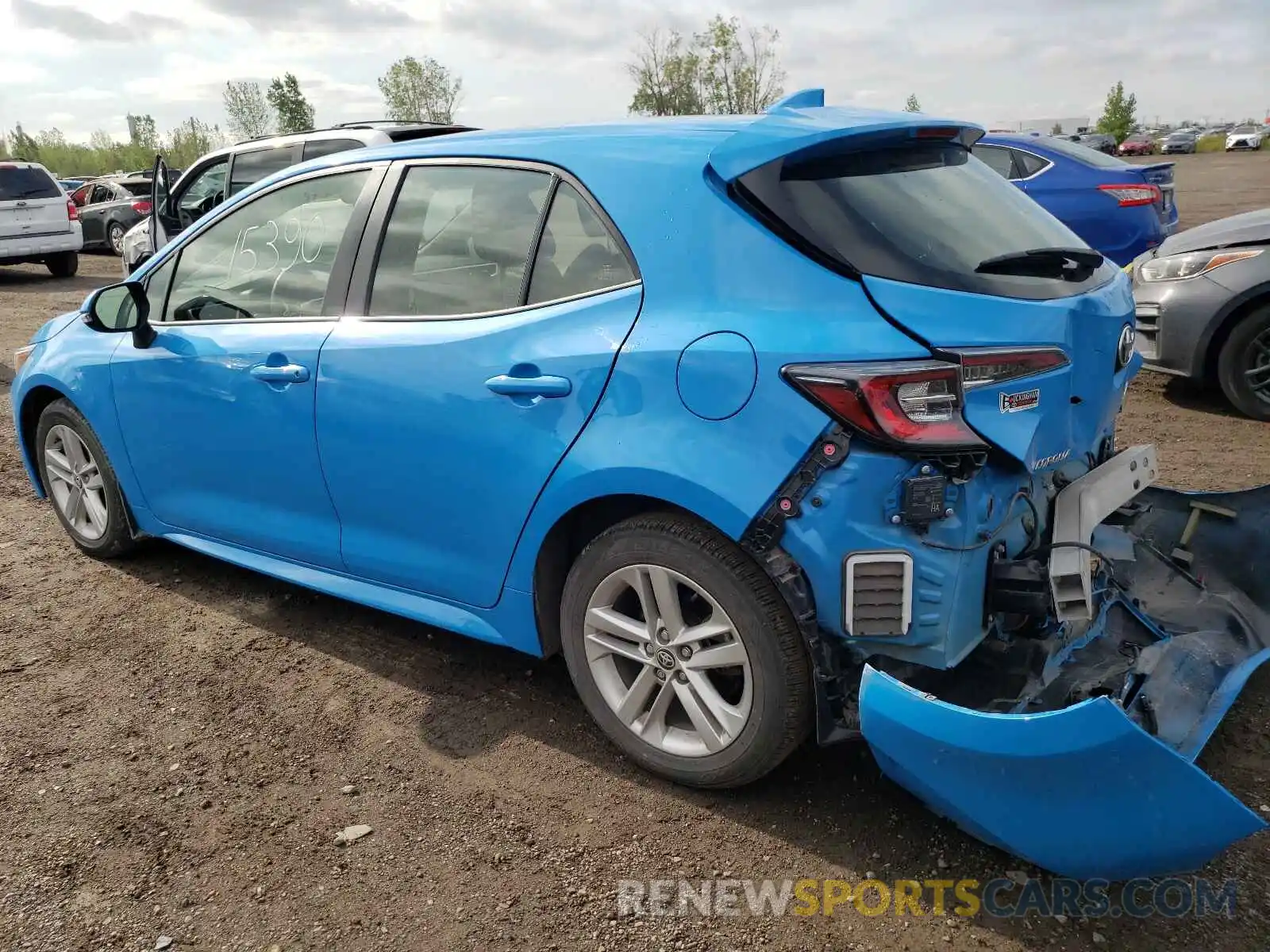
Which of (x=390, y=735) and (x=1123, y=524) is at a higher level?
(x=1123, y=524)

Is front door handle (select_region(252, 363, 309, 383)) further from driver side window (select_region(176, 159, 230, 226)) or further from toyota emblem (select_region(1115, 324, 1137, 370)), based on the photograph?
driver side window (select_region(176, 159, 230, 226))

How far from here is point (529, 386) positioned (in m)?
2.75

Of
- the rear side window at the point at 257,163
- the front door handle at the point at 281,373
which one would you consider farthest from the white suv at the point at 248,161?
the front door handle at the point at 281,373

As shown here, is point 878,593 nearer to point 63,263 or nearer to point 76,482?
point 76,482

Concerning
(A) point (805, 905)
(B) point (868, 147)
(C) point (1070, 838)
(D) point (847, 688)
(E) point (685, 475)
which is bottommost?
(A) point (805, 905)

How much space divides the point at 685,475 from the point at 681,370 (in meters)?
0.26

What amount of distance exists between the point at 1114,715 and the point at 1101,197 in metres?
7.68

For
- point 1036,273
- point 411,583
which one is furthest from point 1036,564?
point 411,583

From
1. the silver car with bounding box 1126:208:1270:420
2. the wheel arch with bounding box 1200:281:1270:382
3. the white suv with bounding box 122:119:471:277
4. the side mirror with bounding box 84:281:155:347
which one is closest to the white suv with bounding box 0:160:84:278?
the white suv with bounding box 122:119:471:277

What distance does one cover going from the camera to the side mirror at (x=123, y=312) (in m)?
3.91

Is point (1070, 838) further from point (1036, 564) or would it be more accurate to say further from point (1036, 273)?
point (1036, 273)

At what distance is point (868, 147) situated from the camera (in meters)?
2.69

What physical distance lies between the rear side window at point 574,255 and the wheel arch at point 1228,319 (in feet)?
16.2

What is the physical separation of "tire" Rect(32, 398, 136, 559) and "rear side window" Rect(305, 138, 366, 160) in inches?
174
